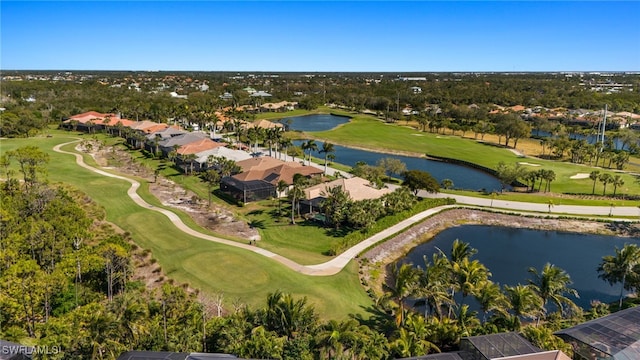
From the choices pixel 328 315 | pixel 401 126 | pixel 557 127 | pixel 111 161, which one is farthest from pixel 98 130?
pixel 557 127

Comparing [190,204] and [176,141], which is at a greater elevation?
[176,141]

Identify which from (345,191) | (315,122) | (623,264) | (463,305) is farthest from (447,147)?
(463,305)

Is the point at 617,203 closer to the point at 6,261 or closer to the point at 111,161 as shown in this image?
the point at 6,261

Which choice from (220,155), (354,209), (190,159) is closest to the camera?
(354,209)

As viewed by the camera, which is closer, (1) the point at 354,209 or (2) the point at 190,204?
(1) the point at 354,209

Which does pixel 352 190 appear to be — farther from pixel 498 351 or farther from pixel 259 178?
pixel 498 351

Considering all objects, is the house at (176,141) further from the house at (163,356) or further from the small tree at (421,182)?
the house at (163,356)

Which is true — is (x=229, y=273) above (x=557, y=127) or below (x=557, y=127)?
below
